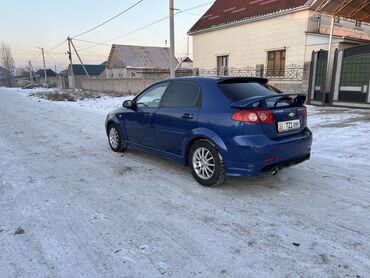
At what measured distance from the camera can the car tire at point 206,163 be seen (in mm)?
4340

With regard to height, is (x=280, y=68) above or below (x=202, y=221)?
above

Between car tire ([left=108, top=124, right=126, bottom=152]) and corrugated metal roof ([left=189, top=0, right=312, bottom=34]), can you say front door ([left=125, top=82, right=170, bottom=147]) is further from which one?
corrugated metal roof ([left=189, top=0, right=312, bottom=34])

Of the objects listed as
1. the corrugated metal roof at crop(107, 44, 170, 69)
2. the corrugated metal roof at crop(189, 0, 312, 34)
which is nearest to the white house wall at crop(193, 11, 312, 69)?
the corrugated metal roof at crop(189, 0, 312, 34)

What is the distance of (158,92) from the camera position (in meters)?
5.57

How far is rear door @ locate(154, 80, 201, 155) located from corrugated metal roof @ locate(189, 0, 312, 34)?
1458 centimetres

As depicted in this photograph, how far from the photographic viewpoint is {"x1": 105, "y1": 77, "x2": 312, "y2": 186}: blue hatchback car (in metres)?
4.04

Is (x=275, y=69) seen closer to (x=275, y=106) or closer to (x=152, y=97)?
(x=152, y=97)

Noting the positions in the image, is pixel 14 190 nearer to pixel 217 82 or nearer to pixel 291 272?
pixel 217 82

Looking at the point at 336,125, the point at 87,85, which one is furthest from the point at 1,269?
the point at 87,85

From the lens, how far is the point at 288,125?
4.34 meters

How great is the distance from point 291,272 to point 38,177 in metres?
4.20

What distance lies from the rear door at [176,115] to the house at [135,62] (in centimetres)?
3953

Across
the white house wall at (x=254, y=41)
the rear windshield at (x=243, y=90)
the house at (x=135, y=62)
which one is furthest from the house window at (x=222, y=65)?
the house at (x=135, y=62)

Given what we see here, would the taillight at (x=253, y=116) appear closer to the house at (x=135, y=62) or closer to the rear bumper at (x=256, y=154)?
the rear bumper at (x=256, y=154)
